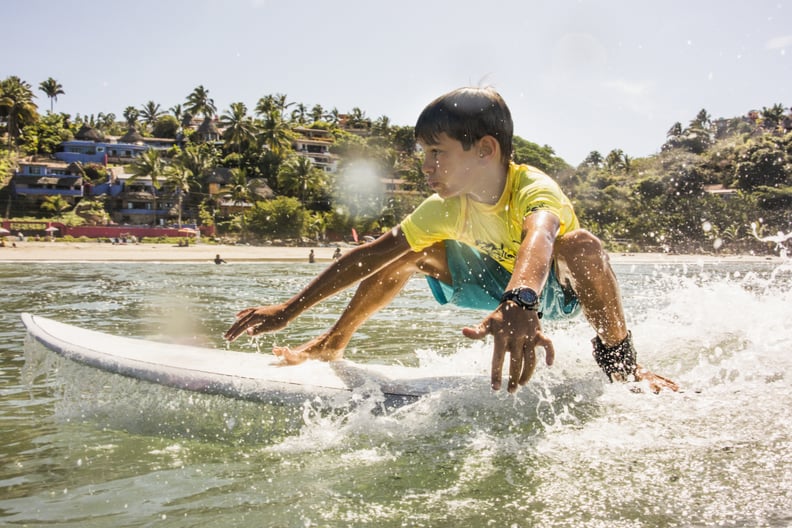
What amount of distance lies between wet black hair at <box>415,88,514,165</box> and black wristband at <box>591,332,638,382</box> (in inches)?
46.3

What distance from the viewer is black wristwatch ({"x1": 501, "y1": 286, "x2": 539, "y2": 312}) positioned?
5.98ft

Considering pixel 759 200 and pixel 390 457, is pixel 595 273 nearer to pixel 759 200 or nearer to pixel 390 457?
pixel 390 457

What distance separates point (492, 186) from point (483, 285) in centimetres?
75

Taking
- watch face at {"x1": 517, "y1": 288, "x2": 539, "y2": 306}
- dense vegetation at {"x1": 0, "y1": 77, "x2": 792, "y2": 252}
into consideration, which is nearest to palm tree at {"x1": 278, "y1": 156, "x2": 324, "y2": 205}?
dense vegetation at {"x1": 0, "y1": 77, "x2": 792, "y2": 252}

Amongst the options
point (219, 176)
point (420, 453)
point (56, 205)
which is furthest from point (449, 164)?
point (56, 205)

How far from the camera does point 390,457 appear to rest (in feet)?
7.53

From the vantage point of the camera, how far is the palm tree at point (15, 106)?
6494 centimetres

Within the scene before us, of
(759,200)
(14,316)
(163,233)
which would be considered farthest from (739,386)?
(759,200)

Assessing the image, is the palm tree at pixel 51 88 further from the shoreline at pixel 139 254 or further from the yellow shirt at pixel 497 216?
the yellow shirt at pixel 497 216

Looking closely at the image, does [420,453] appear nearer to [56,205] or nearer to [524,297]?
[524,297]

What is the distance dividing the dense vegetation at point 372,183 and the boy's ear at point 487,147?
49997 mm

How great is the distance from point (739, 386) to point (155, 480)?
8.42 ft

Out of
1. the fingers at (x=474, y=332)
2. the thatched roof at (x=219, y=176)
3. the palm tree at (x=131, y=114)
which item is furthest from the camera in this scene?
the palm tree at (x=131, y=114)

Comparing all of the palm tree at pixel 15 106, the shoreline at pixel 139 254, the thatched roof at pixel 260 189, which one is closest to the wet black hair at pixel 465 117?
the shoreline at pixel 139 254
